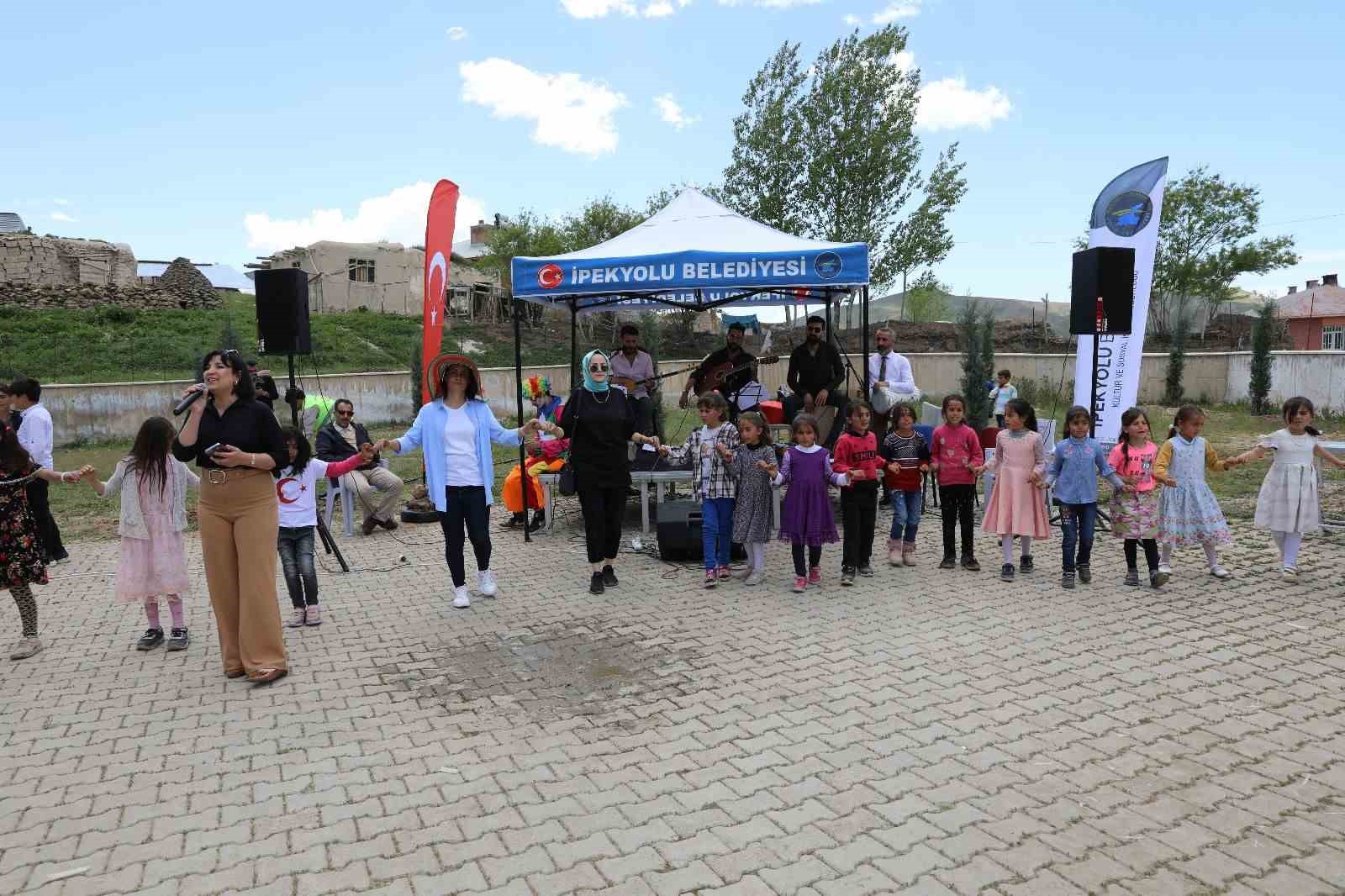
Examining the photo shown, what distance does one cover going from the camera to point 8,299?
101ft

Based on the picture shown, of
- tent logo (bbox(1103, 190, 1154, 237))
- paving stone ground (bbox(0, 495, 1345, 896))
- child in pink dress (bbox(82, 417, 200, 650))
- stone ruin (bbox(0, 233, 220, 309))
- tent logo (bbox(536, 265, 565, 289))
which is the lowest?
paving stone ground (bbox(0, 495, 1345, 896))

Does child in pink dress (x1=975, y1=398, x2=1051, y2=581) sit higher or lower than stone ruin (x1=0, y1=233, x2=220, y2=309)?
lower

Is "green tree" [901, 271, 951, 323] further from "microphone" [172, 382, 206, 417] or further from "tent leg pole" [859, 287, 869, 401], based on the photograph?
"microphone" [172, 382, 206, 417]

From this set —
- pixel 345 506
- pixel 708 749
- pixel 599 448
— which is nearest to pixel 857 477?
pixel 599 448

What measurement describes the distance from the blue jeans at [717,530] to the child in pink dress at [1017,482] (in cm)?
197

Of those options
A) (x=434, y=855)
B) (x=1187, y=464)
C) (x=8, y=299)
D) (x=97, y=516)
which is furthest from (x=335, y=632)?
(x=8, y=299)

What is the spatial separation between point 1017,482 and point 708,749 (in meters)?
4.00

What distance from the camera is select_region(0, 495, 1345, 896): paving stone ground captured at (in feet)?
10.3

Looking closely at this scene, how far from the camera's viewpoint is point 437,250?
1011 centimetres

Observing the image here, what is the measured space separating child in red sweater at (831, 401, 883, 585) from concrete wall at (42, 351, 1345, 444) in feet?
41.5

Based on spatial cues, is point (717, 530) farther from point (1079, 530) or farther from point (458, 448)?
point (1079, 530)

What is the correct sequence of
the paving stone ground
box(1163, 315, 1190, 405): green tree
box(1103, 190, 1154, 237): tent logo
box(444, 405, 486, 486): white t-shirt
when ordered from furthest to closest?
box(1163, 315, 1190, 405): green tree → box(1103, 190, 1154, 237): tent logo → box(444, 405, 486, 486): white t-shirt → the paving stone ground

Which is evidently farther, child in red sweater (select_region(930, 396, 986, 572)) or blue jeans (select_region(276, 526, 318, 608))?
child in red sweater (select_region(930, 396, 986, 572))

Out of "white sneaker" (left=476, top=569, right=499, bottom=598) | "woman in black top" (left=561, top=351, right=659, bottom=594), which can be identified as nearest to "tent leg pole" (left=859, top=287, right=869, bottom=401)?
"woman in black top" (left=561, top=351, right=659, bottom=594)
